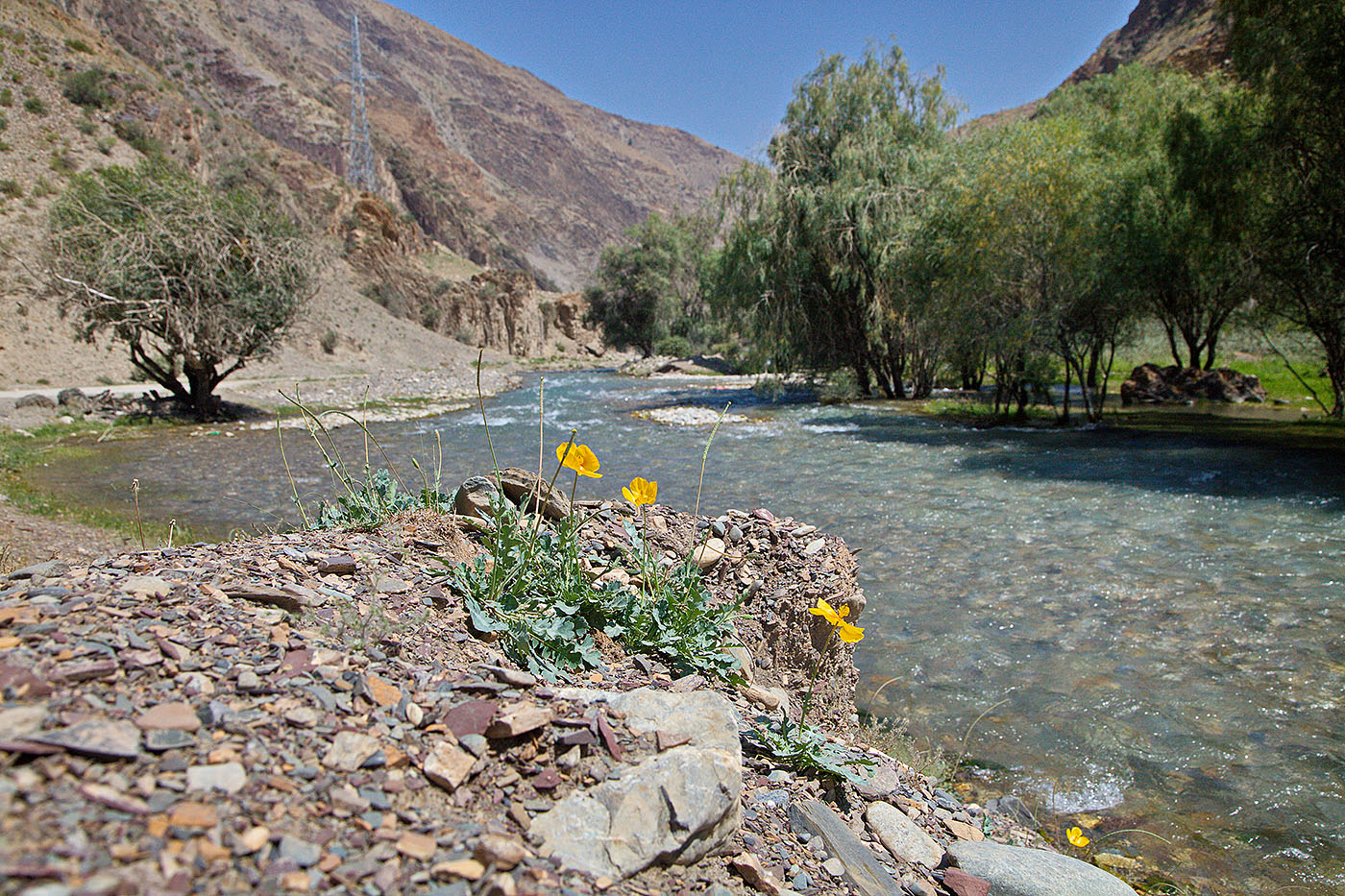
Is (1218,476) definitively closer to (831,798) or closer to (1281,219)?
(1281,219)

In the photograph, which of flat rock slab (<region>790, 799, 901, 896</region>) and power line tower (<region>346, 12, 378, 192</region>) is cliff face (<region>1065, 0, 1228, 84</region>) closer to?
flat rock slab (<region>790, 799, 901, 896</region>)

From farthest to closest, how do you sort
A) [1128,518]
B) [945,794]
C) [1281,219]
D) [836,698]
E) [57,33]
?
[57,33] < [1281,219] < [1128,518] < [836,698] < [945,794]

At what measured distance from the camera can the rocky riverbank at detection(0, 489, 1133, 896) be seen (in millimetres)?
1431

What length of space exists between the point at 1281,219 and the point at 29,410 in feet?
89.3

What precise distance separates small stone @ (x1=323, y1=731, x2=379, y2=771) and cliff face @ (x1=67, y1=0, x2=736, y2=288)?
30.5 meters

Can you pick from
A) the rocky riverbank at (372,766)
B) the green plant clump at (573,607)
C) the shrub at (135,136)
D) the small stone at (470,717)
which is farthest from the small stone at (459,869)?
the shrub at (135,136)

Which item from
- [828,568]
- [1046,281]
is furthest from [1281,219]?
[828,568]

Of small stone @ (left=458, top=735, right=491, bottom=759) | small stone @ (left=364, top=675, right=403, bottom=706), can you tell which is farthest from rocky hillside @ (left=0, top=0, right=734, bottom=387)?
small stone @ (left=458, top=735, right=491, bottom=759)

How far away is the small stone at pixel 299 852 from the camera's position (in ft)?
4.75

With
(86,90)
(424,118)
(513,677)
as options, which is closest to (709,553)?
(513,677)

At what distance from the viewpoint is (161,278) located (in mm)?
17578

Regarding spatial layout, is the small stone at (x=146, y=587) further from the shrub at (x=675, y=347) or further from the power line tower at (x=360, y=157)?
the power line tower at (x=360, y=157)

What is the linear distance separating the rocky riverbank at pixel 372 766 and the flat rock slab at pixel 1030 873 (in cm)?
1

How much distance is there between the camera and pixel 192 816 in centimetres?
144
